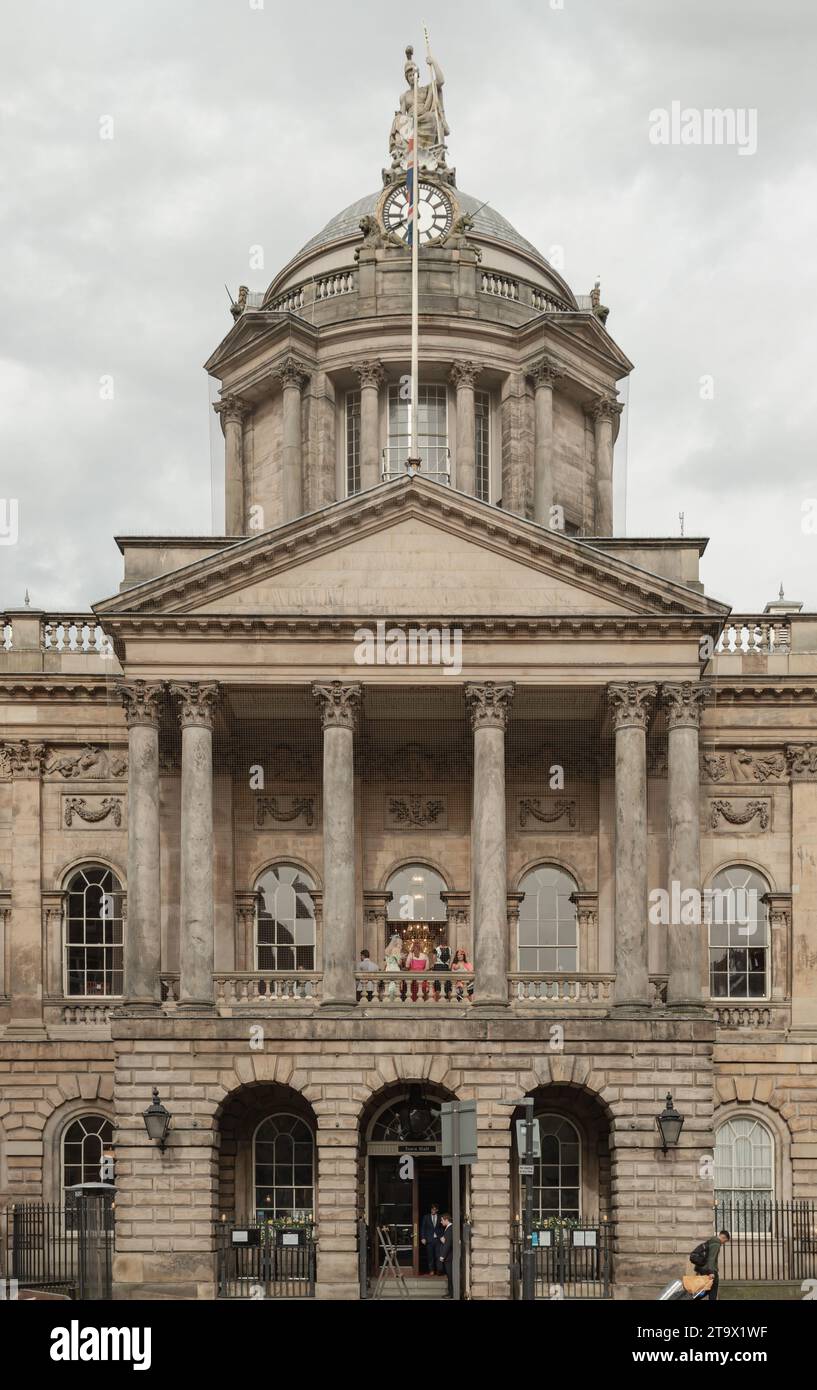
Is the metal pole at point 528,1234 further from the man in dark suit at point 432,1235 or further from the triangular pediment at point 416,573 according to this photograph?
the triangular pediment at point 416,573

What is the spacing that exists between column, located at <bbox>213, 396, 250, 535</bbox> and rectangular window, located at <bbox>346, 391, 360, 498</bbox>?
310cm

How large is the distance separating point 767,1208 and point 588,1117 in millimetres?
3981

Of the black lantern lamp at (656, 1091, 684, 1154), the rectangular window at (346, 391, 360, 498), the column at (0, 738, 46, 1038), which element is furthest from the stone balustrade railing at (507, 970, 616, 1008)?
the rectangular window at (346, 391, 360, 498)

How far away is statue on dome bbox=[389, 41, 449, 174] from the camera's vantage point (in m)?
52.5

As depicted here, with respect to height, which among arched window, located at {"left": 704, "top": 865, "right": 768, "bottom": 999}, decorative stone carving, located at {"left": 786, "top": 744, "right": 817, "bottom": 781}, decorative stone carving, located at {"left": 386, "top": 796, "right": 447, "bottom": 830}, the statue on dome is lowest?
arched window, located at {"left": 704, "top": 865, "right": 768, "bottom": 999}

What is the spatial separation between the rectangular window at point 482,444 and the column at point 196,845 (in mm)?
13889

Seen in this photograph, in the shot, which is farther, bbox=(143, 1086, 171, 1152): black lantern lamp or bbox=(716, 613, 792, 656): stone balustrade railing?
bbox=(716, 613, 792, 656): stone balustrade railing

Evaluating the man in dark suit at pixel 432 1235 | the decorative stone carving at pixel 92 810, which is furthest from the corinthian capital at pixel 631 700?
the decorative stone carving at pixel 92 810

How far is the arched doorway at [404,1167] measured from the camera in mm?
40625

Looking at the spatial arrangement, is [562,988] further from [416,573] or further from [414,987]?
[416,573]

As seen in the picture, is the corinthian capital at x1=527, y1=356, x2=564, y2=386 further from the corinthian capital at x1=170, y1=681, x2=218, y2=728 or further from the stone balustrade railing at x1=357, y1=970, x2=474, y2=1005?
the stone balustrade railing at x1=357, y1=970, x2=474, y2=1005
